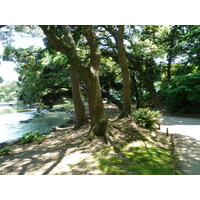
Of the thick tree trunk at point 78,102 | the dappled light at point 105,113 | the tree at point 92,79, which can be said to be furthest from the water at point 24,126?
the tree at point 92,79

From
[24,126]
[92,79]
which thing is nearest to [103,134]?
[92,79]

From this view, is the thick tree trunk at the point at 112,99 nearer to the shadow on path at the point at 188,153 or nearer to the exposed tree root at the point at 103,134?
the shadow on path at the point at 188,153

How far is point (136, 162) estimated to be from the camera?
4.40 m

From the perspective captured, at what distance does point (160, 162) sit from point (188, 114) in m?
9.06

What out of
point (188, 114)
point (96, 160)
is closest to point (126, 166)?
point (96, 160)

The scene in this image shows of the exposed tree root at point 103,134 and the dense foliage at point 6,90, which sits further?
the dense foliage at point 6,90

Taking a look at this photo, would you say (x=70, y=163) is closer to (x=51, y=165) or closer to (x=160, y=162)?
(x=51, y=165)

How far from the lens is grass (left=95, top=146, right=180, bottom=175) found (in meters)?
3.91

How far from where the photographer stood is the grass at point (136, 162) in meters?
3.91

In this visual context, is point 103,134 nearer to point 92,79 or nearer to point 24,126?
point 92,79

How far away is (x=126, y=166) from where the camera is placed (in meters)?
4.12

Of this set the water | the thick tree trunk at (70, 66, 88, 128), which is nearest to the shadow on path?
the thick tree trunk at (70, 66, 88, 128)

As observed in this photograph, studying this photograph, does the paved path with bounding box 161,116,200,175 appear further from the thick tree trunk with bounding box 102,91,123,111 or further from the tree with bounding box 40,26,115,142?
the thick tree trunk with bounding box 102,91,123,111

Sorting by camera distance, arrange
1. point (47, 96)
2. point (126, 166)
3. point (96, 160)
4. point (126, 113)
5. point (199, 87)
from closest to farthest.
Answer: point (126, 166)
point (96, 160)
point (126, 113)
point (199, 87)
point (47, 96)
